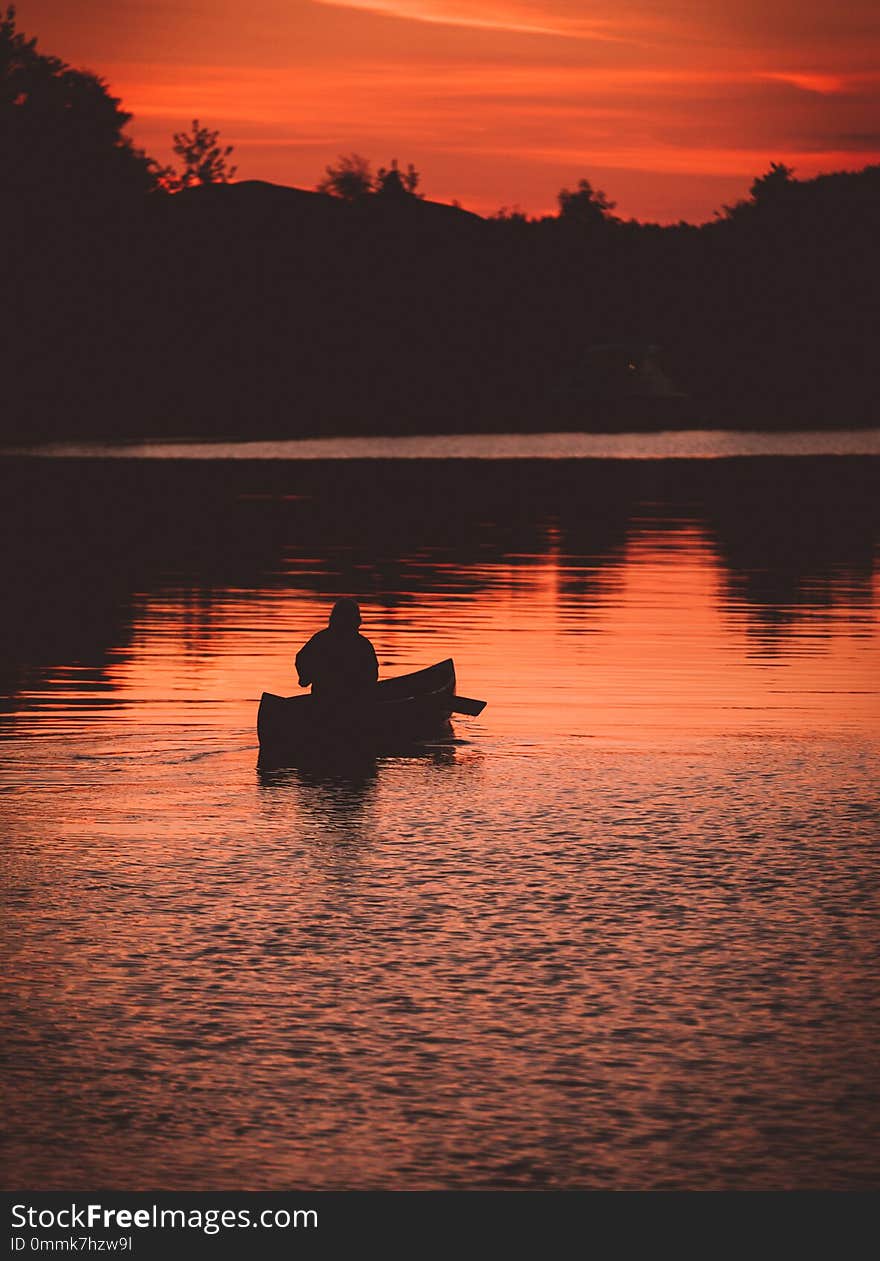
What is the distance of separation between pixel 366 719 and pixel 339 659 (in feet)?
1.79

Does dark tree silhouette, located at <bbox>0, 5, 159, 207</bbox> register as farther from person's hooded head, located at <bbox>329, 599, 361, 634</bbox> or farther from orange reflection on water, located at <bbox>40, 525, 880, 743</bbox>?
person's hooded head, located at <bbox>329, 599, 361, 634</bbox>

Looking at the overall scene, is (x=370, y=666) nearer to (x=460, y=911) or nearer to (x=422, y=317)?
(x=460, y=911)

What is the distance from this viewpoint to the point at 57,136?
128500 mm

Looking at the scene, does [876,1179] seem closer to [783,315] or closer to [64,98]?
[64,98]

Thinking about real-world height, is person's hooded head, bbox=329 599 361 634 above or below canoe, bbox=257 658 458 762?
above

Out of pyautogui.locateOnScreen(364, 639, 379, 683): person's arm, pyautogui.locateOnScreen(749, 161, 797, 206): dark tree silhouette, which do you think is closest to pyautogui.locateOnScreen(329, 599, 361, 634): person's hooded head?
pyautogui.locateOnScreen(364, 639, 379, 683): person's arm

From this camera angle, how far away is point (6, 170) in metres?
126

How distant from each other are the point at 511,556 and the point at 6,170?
89.5 metres

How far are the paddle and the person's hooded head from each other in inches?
62.4

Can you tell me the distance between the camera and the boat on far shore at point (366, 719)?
1861 centimetres

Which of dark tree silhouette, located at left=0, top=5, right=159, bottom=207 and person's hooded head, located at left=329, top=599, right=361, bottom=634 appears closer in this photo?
person's hooded head, located at left=329, top=599, right=361, bottom=634

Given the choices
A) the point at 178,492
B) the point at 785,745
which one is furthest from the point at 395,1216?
the point at 178,492

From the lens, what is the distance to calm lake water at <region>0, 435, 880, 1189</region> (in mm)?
9297

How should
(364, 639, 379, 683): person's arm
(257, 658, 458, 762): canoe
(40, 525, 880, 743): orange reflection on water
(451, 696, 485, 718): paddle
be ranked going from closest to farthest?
(257, 658, 458, 762): canoe, (364, 639, 379, 683): person's arm, (451, 696, 485, 718): paddle, (40, 525, 880, 743): orange reflection on water
